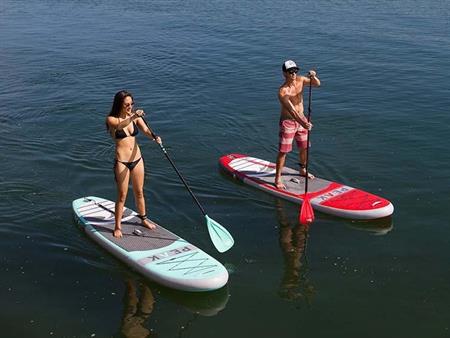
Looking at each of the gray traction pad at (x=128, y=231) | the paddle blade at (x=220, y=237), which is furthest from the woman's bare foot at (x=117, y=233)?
the paddle blade at (x=220, y=237)

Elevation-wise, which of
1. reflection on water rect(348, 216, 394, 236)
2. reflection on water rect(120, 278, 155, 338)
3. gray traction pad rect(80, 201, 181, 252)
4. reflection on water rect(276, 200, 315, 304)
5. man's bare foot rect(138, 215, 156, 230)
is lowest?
reflection on water rect(120, 278, 155, 338)

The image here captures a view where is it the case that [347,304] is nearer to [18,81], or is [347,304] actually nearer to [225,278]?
[225,278]

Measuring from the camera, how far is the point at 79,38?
27.7 meters

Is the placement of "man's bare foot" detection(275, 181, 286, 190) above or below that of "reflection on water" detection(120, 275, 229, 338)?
above

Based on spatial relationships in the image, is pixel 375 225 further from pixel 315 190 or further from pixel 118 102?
pixel 118 102

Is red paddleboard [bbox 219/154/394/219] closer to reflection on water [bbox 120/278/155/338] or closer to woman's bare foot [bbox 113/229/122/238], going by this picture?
woman's bare foot [bbox 113/229/122/238]

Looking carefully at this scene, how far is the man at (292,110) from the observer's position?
405 inches

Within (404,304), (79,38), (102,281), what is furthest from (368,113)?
(79,38)

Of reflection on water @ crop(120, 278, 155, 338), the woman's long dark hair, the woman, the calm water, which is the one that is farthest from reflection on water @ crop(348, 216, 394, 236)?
the woman's long dark hair

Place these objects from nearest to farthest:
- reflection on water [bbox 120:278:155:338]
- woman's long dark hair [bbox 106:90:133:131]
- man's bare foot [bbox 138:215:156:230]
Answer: reflection on water [bbox 120:278:155:338]
woman's long dark hair [bbox 106:90:133:131]
man's bare foot [bbox 138:215:156:230]

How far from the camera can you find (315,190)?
11000mm

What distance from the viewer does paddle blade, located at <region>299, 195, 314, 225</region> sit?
10156 millimetres

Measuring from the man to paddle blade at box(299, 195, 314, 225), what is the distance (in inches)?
38.2

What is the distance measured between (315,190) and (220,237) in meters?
2.66
